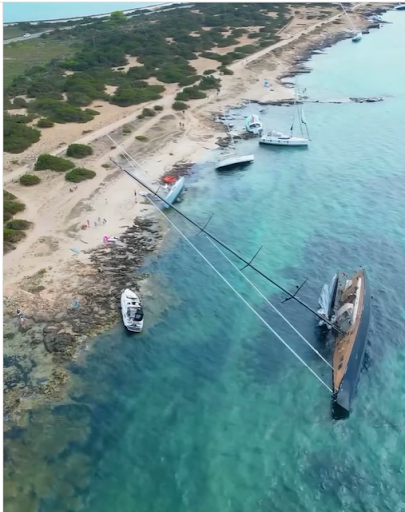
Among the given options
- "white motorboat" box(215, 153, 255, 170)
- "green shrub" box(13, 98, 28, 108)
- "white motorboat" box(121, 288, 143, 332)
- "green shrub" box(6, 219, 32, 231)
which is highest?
"green shrub" box(13, 98, 28, 108)

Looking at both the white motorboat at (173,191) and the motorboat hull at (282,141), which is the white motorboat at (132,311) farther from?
the motorboat hull at (282,141)

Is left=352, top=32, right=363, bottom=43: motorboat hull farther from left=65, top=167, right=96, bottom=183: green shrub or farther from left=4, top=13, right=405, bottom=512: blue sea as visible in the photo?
left=65, top=167, right=96, bottom=183: green shrub

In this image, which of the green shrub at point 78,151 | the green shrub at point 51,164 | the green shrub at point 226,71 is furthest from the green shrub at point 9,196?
the green shrub at point 226,71

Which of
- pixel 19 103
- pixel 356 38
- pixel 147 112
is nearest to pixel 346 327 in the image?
pixel 147 112

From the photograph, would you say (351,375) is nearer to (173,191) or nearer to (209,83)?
(173,191)

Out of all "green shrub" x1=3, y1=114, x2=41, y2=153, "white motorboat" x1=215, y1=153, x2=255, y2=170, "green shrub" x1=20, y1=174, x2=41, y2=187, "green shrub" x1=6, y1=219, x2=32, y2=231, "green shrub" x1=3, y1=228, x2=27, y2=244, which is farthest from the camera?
"green shrub" x1=3, y1=114, x2=41, y2=153

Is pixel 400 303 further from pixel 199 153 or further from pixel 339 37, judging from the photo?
pixel 339 37

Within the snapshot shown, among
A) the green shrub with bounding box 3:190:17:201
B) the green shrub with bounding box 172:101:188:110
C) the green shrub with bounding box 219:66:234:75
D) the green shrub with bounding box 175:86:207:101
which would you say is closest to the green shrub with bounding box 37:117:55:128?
the green shrub with bounding box 172:101:188:110
